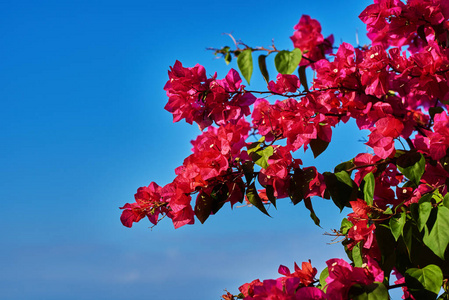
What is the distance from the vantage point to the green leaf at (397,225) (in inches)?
62.8

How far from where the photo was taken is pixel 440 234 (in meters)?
1.51

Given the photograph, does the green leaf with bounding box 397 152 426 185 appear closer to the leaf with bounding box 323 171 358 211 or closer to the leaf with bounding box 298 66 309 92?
the leaf with bounding box 323 171 358 211

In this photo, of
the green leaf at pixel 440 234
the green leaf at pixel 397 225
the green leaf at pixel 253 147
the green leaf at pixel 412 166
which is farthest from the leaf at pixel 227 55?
the green leaf at pixel 440 234

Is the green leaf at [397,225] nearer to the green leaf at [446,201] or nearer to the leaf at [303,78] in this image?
the green leaf at [446,201]

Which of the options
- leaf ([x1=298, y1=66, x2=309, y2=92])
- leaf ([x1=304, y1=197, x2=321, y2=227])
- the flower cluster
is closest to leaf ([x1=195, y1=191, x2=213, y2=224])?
the flower cluster

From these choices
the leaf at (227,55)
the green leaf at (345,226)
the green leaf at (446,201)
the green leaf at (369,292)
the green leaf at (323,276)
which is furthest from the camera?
the leaf at (227,55)

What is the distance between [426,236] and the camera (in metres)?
1.54

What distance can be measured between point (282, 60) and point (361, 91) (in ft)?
1.43

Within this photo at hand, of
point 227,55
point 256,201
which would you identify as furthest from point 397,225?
point 227,55

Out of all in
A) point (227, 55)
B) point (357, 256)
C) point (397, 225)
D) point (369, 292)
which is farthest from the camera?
point (227, 55)

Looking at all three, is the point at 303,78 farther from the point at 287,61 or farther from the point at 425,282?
the point at 425,282

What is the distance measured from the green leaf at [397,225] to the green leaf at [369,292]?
18 cm

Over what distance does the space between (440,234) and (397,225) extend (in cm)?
14

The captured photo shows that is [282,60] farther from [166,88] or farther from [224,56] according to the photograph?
[224,56]
